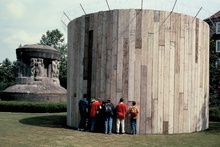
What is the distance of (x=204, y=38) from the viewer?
1291 cm

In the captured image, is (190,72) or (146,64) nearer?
(146,64)

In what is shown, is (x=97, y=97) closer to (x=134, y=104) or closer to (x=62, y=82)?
(x=134, y=104)

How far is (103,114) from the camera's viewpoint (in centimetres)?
1124

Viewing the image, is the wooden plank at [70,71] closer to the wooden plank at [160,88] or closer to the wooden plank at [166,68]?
the wooden plank at [160,88]

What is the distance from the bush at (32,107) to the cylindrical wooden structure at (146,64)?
28.1ft

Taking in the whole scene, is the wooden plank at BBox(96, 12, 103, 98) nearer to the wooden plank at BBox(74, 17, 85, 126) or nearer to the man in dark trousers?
the man in dark trousers

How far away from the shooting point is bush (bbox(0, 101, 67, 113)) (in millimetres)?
20109

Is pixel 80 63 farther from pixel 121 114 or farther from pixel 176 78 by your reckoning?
pixel 176 78

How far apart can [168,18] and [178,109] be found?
12.0ft

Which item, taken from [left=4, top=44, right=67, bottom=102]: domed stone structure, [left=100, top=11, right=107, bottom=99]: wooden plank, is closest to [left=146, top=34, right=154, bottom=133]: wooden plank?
[left=100, top=11, right=107, bottom=99]: wooden plank

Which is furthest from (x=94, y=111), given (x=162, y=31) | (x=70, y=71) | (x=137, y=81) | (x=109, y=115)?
(x=162, y=31)

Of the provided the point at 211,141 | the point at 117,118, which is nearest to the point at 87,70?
the point at 117,118

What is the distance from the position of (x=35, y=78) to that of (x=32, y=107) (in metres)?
3.93

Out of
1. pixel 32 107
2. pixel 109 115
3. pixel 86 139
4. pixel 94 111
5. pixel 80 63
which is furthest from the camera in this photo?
pixel 32 107
